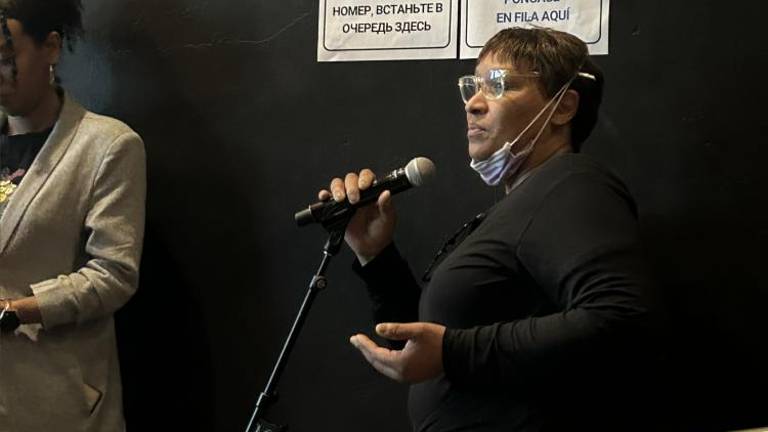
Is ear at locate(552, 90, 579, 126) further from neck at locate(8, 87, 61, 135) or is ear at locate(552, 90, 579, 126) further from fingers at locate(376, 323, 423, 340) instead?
neck at locate(8, 87, 61, 135)

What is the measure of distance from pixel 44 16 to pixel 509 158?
3.76ft

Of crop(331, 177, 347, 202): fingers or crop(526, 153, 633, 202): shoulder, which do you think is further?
crop(331, 177, 347, 202): fingers

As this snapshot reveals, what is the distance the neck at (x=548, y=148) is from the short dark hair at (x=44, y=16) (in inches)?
45.2

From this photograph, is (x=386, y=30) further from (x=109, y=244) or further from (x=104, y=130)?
(x=109, y=244)

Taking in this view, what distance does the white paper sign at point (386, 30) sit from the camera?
6.64 ft

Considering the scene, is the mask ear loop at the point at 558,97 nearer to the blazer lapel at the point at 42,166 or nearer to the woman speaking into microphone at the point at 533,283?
the woman speaking into microphone at the point at 533,283

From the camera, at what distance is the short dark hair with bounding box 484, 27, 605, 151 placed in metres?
1.49

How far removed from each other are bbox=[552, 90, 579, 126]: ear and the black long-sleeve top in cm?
11

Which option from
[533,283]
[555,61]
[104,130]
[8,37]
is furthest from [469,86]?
[8,37]

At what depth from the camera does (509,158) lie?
1515mm

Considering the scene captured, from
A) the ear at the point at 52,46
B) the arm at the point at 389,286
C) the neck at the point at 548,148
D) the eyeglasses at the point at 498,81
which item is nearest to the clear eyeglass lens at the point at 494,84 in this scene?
the eyeglasses at the point at 498,81

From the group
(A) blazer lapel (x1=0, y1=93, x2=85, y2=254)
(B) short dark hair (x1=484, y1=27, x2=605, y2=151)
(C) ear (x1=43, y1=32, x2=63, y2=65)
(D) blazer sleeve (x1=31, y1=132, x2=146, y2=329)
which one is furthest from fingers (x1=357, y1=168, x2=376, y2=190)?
(C) ear (x1=43, y1=32, x2=63, y2=65)

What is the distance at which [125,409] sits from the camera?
2279mm

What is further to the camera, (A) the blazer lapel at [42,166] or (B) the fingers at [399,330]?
(A) the blazer lapel at [42,166]
